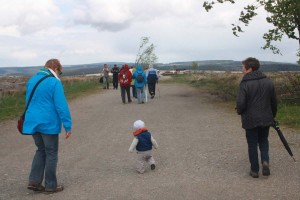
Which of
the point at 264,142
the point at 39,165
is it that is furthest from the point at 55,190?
the point at 264,142

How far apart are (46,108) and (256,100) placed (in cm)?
318

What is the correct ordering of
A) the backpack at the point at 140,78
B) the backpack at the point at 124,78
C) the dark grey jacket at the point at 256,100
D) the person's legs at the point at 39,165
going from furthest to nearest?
the backpack at the point at 124,78
the backpack at the point at 140,78
the dark grey jacket at the point at 256,100
the person's legs at the point at 39,165

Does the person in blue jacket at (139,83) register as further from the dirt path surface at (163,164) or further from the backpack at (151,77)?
the dirt path surface at (163,164)

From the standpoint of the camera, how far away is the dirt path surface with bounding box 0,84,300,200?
6504 mm

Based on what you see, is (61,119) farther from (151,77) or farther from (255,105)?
(151,77)

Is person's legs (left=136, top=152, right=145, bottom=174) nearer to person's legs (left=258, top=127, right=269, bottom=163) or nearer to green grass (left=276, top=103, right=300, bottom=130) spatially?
person's legs (left=258, top=127, right=269, bottom=163)

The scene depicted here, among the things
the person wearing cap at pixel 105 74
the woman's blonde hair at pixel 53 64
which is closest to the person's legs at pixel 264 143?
the woman's blonde hair at pixel 53 64

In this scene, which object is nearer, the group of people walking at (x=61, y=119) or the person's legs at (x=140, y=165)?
the group of people walking at (x=61, y=119)

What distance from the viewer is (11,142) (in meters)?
11.4

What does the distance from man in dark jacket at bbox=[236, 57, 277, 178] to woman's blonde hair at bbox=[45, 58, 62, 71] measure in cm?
282

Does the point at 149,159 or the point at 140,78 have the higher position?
the point at 140,78

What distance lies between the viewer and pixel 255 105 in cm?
707

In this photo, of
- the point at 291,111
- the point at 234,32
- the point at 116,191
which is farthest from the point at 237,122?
the point at 116,191

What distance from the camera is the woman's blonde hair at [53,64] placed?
6.72 metres
